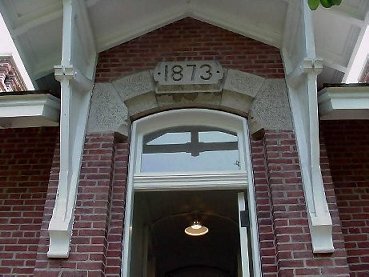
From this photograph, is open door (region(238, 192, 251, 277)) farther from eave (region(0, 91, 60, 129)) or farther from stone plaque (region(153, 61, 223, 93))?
eave (region(0, 91, 60, 129))

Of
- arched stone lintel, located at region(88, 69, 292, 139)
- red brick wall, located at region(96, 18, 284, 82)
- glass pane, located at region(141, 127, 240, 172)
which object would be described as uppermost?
red brick wall, located at region(96, 18, 284, 82)

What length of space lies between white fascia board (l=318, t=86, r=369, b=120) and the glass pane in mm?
997

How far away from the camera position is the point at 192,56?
17.0 feet

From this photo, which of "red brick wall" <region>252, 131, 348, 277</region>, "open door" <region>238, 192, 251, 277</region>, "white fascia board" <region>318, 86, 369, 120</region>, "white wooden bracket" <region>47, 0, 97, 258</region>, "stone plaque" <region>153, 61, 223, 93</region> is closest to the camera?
"red brick wall" <region>252, 131, 348, 277</region>

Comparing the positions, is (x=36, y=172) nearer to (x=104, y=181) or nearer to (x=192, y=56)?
(x=104, y=181)

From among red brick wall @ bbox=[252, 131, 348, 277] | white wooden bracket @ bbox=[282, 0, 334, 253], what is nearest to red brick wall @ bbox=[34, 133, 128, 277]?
red brick wall @ bbox=[252, 131, 348, 277]

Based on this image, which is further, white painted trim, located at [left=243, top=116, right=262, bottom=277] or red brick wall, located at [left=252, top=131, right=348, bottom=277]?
white painted trim, located at [left=243, top=116, right=262, bottom=277]

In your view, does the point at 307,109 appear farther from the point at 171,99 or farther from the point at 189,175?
the point at 171,99

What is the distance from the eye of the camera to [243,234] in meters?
4.30

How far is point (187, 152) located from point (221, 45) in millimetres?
1272

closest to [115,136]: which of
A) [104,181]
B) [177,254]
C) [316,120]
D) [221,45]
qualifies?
[104,181]

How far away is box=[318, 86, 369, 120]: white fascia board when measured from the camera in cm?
445

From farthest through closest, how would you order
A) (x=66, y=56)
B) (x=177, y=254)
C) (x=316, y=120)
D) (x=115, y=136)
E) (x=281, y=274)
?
(x=177, y=254)
(x=115, y=136)
(x=66, y=56)
(x=316, y=120)
(x=281, y=274)

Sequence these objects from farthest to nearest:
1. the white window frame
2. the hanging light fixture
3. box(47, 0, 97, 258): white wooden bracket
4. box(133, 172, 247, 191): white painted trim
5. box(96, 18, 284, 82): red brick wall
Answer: the hanging light fixture, box(96, 18, 284, 82): red brick wall, box(133, 172, 247, 191): white painted trim, the white window frame, box(47, 0, 97, 258): white wooden bracket
